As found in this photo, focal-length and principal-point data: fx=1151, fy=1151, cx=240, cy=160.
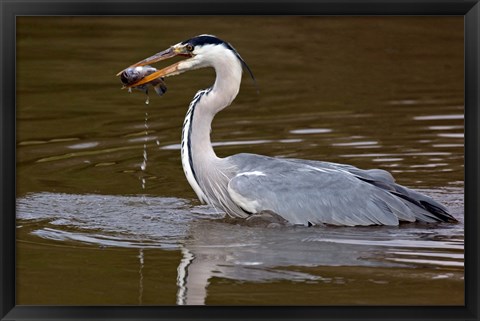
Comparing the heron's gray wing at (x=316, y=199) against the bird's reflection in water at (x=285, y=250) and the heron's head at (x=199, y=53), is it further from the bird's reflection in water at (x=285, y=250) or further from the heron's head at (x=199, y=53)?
the heron's head at (x=199, y=53)

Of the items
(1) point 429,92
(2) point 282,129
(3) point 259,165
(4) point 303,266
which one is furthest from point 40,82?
(4) point 303,266

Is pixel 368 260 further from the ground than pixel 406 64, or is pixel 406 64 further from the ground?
pixel 406 64

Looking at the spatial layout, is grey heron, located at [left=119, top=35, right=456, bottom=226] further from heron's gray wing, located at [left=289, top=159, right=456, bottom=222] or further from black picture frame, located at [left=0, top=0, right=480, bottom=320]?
black picture frame, located at [left=0, top=0, right=480, bottom=320]

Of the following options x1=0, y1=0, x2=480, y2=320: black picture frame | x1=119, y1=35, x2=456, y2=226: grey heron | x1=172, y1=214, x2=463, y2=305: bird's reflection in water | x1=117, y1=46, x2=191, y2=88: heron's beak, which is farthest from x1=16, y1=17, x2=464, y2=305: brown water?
x1=117, y1=46, x2=191, y2=88: heron's beak

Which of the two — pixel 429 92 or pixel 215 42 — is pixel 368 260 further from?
pixel 429 92

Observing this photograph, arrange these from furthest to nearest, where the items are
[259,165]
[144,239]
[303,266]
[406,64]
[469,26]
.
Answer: [406,64] < [259,165] < [144,239] < [303,266] < [469,26]

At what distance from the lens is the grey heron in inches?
373

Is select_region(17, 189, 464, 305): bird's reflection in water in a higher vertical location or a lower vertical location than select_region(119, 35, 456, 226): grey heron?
lower

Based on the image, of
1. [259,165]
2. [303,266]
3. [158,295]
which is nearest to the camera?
[158,295]

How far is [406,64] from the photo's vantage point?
1636 centimetres

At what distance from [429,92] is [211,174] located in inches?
230

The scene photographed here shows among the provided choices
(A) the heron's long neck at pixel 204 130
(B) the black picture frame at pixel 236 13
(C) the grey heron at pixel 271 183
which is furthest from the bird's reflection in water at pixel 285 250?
(B) the black picture frame at pixel 236 13

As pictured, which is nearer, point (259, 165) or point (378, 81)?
point (259, 165)
